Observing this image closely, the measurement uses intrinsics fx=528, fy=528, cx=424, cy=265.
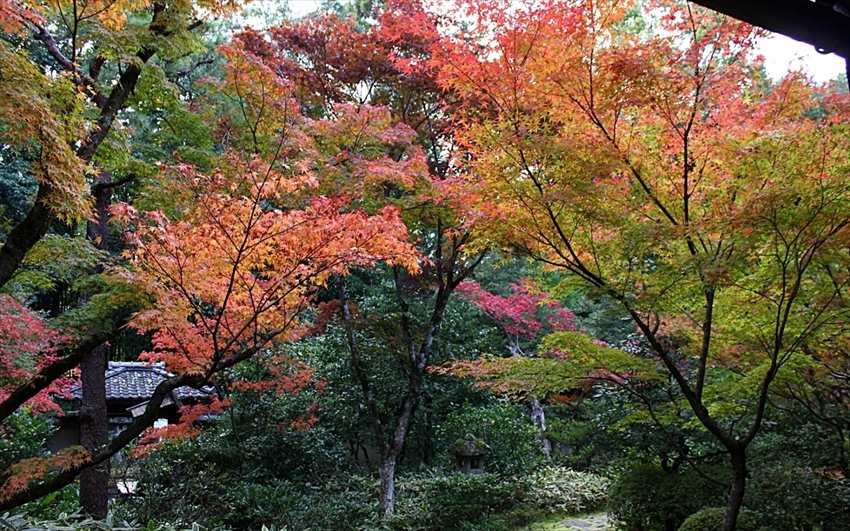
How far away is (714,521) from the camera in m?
4.75

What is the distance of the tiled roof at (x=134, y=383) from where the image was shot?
11.4 meters

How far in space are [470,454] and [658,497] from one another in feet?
8.42

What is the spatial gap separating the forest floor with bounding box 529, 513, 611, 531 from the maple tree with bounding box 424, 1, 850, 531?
157 inches

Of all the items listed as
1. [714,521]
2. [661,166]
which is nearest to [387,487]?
[714,521]

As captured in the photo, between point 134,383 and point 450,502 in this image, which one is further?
point 134,383

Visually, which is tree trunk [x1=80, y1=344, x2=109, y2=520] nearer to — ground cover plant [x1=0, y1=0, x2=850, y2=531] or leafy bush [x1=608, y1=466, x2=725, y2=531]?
ground cover plant [x1=0, y1=0, x2=850, y2=531]

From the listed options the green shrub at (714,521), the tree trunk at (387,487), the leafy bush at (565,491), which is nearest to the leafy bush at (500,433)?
the leafy bush at (565,491)

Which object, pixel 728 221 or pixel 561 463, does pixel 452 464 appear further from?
pixel 728 221

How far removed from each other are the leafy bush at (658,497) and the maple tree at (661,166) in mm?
1857

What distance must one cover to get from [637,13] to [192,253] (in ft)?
29.0

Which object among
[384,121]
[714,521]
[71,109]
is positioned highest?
[384,121]

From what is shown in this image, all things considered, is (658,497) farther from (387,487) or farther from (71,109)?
(71,109)

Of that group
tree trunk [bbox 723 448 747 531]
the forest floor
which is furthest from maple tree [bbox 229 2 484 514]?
tree trunk [bbox 723 448 747 531]

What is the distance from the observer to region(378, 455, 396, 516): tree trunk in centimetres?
674
